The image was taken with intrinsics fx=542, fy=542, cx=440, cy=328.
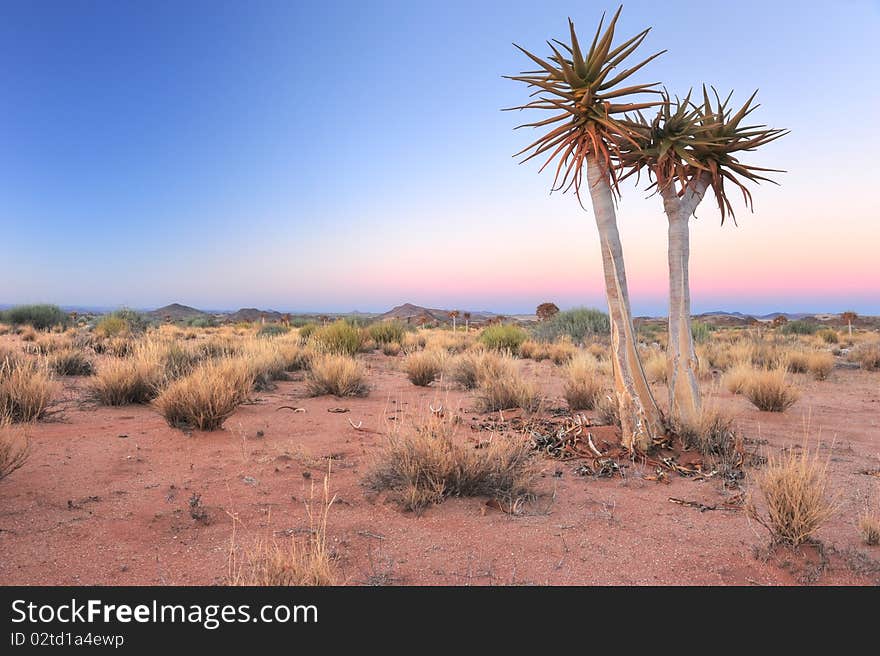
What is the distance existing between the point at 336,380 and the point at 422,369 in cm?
218

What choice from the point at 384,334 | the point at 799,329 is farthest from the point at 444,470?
the point at 799,329

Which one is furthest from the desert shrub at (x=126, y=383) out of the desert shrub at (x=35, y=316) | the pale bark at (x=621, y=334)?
the desert shrub at (x=35, y=316)

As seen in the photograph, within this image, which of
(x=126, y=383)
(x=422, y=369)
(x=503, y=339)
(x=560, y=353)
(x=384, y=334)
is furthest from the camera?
(x=384, y=334)

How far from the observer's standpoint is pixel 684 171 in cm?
575

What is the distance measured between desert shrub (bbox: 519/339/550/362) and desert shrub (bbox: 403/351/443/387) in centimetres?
609

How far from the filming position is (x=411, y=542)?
382 cm

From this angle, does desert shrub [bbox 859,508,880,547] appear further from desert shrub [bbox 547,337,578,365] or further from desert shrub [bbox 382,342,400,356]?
desert shrub [bbox 382,342,400,356]

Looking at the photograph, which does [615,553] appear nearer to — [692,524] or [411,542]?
[692,524]

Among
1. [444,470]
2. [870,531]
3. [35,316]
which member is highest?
[35,316]

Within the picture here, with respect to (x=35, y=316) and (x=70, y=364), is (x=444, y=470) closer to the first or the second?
(x=70, y=364)

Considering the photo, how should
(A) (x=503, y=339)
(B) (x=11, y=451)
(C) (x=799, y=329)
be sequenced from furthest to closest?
(C) (x=799, y=329) → (A) (x=503, y=339) → (B) (x=11, y=451)

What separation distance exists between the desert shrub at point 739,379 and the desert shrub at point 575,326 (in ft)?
31.7

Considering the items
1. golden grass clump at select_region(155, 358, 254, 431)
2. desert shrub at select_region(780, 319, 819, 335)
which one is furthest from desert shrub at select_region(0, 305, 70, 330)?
desert shrub at select_region(780, 319, 819, 335)

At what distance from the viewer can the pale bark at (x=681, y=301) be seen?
6.04 m
